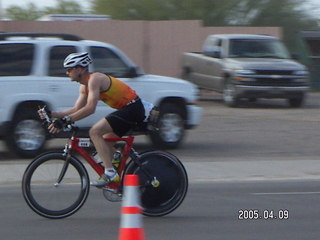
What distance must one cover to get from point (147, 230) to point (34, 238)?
117 centimetres

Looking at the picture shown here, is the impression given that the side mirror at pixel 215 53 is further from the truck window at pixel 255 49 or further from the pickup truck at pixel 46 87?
the pickup truck at pixel 46 87

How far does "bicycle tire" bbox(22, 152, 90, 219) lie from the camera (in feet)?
27.1

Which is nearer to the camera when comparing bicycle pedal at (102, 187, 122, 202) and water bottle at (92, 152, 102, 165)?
bicycle pedal at (102, 187, 122, 202)

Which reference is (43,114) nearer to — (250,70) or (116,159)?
(116,159)

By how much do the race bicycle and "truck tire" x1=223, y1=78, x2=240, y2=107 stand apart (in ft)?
43.3

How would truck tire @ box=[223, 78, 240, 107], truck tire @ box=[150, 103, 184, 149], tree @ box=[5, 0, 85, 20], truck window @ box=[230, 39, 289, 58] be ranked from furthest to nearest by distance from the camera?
tree @ box=[5, 0, 85, 20] → truck window @ box=[230, 39, 289, 58] → truck tire @ box=[223, 78, 240, 107] → truck tire @ box=[150, 103, 184, 149]

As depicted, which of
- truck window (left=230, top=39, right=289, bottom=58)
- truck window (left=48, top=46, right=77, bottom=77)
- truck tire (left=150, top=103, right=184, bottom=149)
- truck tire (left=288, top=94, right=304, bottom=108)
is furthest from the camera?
truck window (left=230, top=39, right=289, bottom=58)

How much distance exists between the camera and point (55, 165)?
833cm

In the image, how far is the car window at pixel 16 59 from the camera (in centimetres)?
1312

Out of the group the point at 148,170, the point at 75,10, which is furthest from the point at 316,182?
the point at 75,10

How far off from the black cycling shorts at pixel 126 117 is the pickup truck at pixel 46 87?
448 centimetres

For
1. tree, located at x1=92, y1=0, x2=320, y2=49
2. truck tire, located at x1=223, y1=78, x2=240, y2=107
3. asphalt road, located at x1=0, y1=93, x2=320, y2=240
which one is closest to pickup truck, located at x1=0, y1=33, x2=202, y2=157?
asphalt road, located at x1=0, y1=93, x2=320, y2=240

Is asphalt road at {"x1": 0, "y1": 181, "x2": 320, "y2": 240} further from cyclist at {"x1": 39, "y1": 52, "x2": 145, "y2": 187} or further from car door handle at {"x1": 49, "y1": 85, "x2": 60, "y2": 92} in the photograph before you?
car door handle at {"x1": 49, "y1": 85, "x2": 60, "y2": 92}

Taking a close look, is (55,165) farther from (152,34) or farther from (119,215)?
(152,34)
